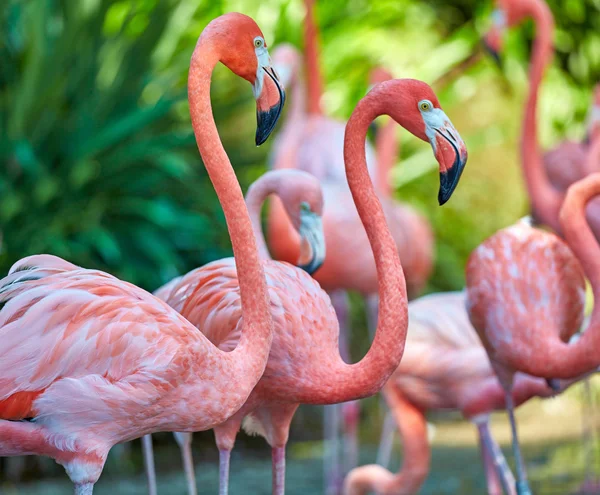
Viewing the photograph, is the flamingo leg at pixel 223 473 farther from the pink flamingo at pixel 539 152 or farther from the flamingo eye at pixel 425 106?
the pink flamingo at pixel 539 152

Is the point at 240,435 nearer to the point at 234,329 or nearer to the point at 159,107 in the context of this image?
the point at 159,107

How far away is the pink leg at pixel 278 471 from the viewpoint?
3.21m

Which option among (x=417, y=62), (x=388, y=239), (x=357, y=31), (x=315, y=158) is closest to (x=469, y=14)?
(x=417, y=62)

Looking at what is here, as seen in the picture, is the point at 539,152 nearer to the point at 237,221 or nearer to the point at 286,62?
the point at 286,62

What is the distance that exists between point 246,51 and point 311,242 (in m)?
1.01

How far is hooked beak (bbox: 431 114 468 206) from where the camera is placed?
2723 millimetres

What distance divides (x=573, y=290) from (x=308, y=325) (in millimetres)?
1185

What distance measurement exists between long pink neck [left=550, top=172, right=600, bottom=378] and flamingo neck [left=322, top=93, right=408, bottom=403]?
72cm

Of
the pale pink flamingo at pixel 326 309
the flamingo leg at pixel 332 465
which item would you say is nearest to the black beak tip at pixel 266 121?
the pale pink flamingo at pixel 326 309

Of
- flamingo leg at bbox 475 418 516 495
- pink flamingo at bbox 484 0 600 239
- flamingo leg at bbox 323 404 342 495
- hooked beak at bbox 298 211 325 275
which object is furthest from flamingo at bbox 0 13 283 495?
pink flamingo at bbox 484 0 600 239

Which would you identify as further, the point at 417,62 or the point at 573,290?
the point at 417,62

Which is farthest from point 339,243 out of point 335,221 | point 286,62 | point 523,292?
point 523,292

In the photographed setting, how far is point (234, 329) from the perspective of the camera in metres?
3.00

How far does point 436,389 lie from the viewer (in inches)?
172
